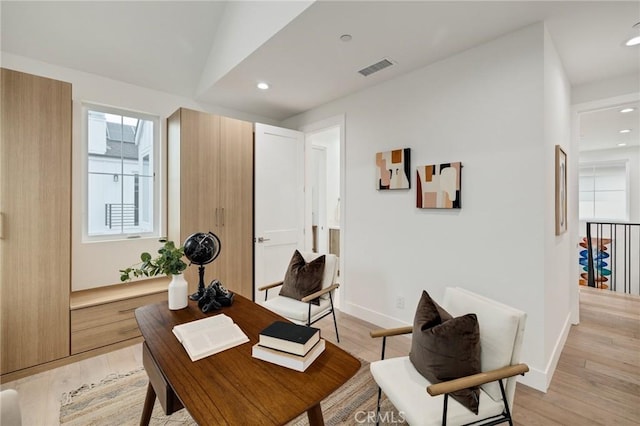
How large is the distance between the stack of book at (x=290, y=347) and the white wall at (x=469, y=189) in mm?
A: 1759

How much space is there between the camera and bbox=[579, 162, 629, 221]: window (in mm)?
6277

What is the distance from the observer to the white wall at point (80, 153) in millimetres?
2789

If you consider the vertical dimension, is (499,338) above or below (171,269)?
below

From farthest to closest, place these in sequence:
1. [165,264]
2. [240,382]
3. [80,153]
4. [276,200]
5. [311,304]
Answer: [276,200] → [80,153] → [311,304] → [165,264] → [240,382]

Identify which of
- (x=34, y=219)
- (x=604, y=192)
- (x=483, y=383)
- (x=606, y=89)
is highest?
(x=606, y=89)

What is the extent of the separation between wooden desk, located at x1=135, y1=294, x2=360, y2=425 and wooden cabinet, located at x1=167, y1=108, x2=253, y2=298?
1.77 metres

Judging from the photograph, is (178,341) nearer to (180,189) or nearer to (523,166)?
(180,189)

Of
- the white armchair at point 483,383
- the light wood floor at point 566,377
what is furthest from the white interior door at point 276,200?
the white armchair at point 483,383

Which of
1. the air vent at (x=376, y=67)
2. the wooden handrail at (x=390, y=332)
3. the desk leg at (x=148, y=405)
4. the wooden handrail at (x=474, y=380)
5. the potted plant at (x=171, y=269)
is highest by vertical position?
the air vent at (x=376, y=67)

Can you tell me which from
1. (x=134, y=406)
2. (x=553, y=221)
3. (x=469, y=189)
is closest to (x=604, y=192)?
(x=553, y=221)

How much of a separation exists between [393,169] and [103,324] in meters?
3.17

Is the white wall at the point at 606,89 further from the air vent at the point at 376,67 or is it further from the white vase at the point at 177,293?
the white vase at the point at 177,293

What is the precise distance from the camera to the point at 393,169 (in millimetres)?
3004

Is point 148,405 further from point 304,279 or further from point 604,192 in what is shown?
point 604,192
